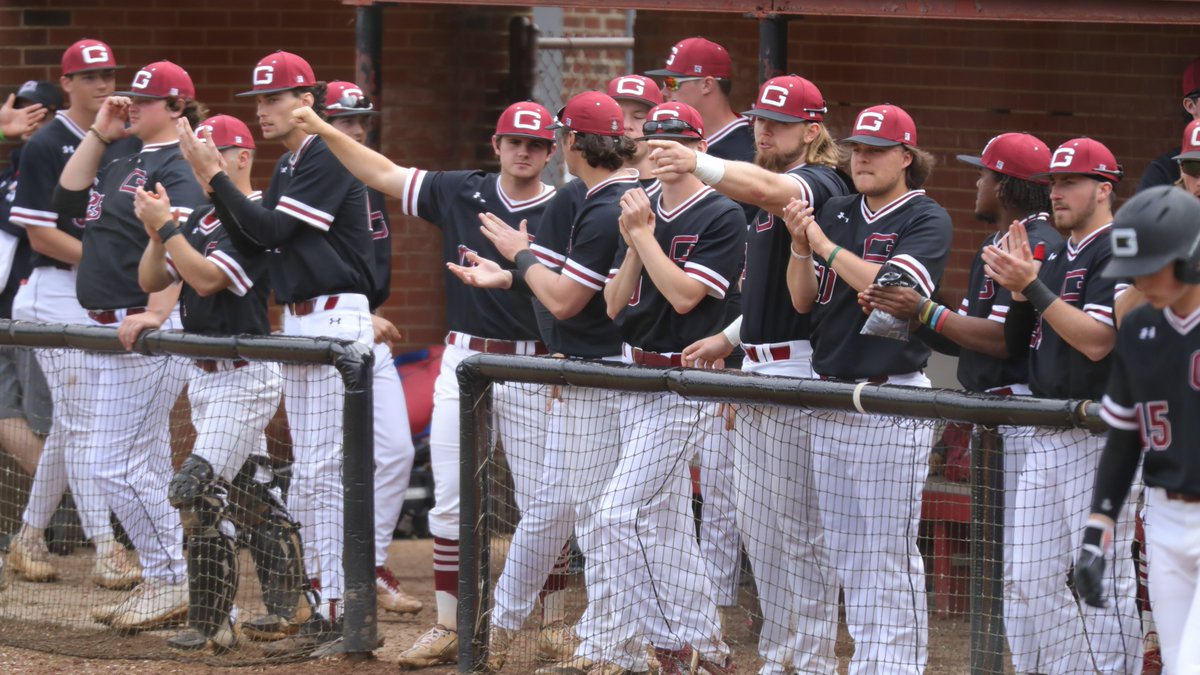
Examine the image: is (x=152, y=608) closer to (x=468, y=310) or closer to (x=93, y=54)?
(x=468, y=310)

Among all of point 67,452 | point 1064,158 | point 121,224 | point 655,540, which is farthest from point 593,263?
point 67,452

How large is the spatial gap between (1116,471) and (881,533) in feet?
3.16

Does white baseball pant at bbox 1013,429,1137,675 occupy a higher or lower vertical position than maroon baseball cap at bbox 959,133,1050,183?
lower

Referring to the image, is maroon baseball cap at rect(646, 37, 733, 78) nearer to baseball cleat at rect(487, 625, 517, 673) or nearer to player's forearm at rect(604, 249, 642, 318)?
player's forearm at rect(604, 249, 642, 318)

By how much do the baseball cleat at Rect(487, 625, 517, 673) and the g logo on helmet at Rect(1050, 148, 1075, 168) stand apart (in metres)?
2.19

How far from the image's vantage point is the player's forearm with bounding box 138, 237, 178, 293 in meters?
5.94

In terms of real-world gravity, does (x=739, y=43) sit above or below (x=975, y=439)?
above

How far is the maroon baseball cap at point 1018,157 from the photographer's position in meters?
5.05

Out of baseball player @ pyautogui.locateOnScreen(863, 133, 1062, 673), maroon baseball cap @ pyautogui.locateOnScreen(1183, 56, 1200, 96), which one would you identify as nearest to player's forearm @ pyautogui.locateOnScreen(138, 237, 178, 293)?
baseball player @ pyautogui.locateOnScreen(863, 133, 1062, 673)

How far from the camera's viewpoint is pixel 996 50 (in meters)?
7.38

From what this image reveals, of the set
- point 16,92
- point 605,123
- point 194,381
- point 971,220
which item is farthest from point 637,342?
point 16,92

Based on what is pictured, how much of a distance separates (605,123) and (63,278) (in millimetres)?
2945

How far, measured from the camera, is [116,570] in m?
6.34

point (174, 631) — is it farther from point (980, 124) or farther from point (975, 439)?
point (980, 124)
